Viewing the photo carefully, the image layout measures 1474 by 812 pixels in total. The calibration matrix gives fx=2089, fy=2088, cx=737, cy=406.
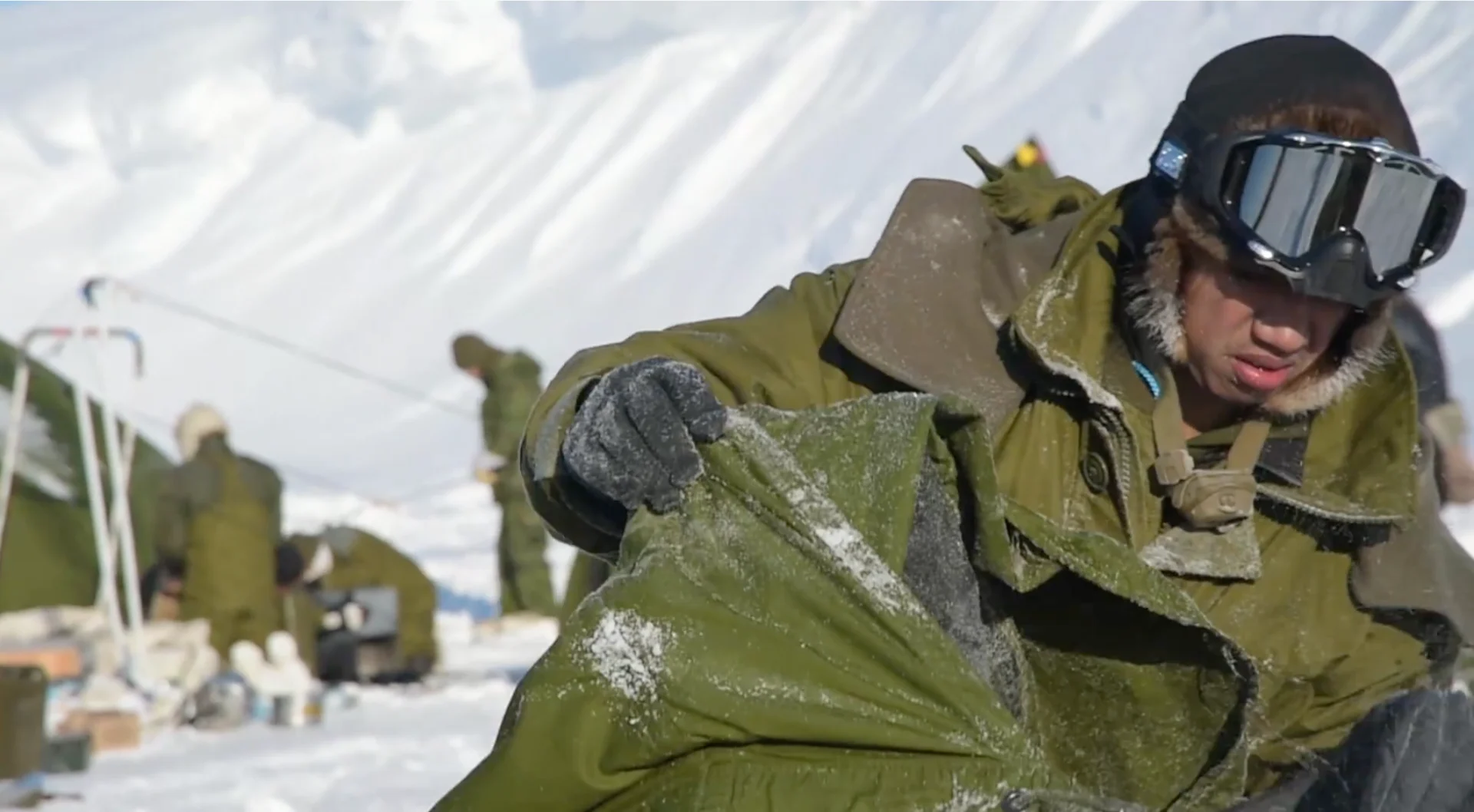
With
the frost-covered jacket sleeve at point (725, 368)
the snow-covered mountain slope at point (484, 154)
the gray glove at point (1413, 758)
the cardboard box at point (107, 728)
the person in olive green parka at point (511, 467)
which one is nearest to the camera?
the gray glove at point (1413, 758)

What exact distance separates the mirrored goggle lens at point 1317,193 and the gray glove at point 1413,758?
25.1 inches

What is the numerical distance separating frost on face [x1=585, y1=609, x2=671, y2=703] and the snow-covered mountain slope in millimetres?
13429

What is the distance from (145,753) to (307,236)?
15.8 m

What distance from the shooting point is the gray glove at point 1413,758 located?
1.84 meters

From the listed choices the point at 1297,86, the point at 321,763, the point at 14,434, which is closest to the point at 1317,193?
the point at 1297,86

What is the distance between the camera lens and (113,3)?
29.8m

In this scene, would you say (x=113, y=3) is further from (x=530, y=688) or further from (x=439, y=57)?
(x=530, y=688)

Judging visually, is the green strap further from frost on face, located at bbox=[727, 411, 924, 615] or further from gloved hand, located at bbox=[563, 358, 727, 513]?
gloved hand, located at bbox=[563, 358, 727, 513]

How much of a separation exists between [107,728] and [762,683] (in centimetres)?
594

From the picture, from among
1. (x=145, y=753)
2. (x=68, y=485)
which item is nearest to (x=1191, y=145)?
(x=145, y=753)

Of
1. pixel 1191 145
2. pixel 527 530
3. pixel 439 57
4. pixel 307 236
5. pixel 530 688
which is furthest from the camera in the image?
pixel 439 57

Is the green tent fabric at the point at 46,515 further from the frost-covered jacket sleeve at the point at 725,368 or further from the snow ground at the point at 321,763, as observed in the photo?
Answer: the frost-covered jacket sleeve at the point at 725,368

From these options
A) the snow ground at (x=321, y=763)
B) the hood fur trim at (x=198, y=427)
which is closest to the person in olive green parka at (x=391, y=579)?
the snow ground at (x=321, y=763)

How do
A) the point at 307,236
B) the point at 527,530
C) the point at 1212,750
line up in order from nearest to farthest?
the point at 1212,750 < the point at 527,530 < the point at 307,236
